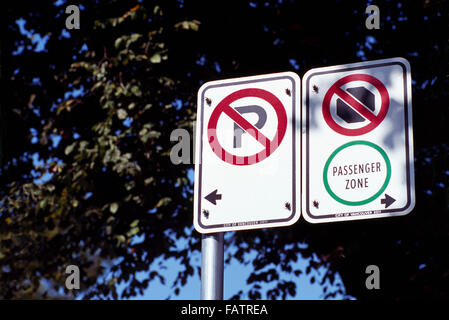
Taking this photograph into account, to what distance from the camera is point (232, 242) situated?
466 inches

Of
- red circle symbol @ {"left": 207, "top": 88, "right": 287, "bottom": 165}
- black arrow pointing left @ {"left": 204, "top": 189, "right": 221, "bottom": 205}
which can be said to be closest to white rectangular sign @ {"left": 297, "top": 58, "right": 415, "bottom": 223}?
red circle symbol @ {"left": 207, "top": 88, "right": 287, "bottom": 165}

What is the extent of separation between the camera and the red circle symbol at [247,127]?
112 inches

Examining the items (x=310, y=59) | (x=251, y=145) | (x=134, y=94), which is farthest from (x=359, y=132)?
(x=310, y=59)

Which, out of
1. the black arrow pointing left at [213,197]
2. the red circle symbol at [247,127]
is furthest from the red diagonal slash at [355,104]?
the black arrow pointing left at [213,197]

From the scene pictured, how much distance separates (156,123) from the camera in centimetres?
991

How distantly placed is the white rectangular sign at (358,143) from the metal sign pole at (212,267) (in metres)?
0.37

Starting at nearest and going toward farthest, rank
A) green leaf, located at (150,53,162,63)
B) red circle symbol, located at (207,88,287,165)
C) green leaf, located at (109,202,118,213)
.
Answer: red circle symbol, located at (207,88,287,165) → green leaf, located at (150,53,162,63) → green leaf, located at (109,202,118,213)

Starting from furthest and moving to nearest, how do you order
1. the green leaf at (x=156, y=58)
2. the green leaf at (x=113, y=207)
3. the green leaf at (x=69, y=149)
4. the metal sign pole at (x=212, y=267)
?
the green leaf at (x=69, y=149)
the green leaf at (x=113, y=207)
the green leaf at (x=156, y=58)
the metal sign pole at (x=212, y=267)

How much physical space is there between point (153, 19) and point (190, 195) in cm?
251

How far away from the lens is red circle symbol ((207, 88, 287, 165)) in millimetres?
2850

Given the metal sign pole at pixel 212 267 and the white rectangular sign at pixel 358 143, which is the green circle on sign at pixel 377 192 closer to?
the white rectangular sign at pixel 358 143

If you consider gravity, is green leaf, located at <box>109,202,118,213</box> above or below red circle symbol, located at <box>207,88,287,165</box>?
above

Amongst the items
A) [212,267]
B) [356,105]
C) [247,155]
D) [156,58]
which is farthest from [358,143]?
[156,58]

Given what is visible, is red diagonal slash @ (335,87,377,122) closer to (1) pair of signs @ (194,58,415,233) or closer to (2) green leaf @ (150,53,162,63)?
(1) pair of signs @ (194,58,415,233)
